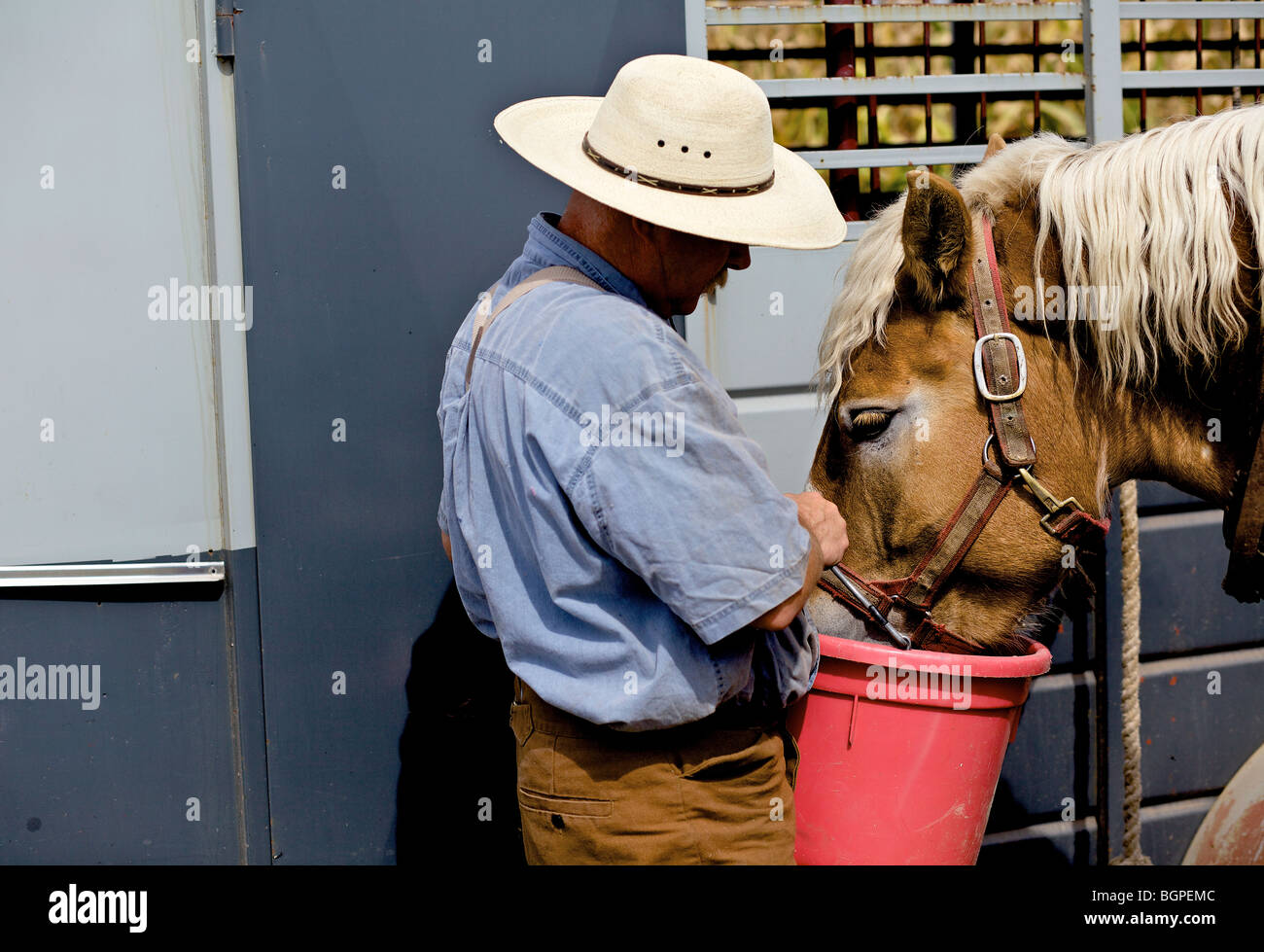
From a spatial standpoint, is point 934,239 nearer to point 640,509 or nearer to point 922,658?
point 922,658

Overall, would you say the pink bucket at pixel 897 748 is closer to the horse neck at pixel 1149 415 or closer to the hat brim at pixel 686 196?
the horse neck at pixel 1149 415

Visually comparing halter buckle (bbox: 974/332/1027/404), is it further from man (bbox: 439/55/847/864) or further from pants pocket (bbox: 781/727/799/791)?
pants pocket (bbox: 781/727/799/791)

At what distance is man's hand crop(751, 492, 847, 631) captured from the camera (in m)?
1.47

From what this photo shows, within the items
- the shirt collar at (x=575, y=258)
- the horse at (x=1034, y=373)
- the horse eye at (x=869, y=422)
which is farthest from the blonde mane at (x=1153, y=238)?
the shirt collar at (x=575, y=258)

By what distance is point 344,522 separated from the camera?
2404 mm

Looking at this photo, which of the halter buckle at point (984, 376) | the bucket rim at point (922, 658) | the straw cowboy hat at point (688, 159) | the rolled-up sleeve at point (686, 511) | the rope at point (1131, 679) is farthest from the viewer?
the rope at point (1131, 679)

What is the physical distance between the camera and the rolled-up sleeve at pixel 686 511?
4.52 ft

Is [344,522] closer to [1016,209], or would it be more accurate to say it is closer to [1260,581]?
[1016,209]

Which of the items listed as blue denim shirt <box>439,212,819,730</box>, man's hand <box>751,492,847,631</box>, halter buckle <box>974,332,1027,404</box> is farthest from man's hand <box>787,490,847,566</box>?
halter buckle <box>974,332,1027,404</box>

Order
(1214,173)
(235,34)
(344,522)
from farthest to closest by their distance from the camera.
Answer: (344,522) < (235,34) < (1214,173)

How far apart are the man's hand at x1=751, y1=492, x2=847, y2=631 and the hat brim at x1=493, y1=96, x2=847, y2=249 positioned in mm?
440

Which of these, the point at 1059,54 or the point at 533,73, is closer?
the point at 533,73
